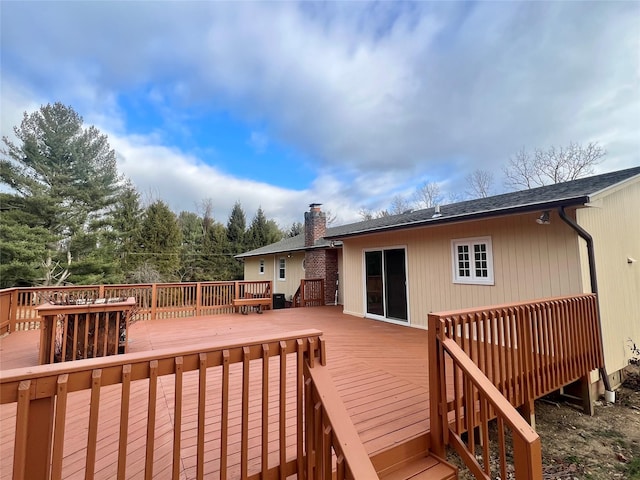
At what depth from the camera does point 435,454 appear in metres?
2.54

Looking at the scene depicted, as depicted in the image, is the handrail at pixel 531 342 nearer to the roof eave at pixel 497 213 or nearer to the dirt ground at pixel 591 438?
the dirt ground at pixel 591 438

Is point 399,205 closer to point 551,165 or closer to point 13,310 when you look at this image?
point 551,165

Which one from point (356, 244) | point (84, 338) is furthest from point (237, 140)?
point (84, 338)

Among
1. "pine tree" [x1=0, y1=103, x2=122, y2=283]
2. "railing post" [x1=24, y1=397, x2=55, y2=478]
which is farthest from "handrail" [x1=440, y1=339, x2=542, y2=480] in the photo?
"pine tree" [x1=0, y1=103, x2=122, y2=283]

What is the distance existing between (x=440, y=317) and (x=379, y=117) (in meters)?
10.2

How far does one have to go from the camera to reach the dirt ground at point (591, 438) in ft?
10.4

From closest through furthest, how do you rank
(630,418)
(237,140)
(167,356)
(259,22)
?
1. (167,356)
2. (630,418)
3. (259,22)
4. (237,140)

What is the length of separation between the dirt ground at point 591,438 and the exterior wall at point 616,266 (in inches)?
22.9

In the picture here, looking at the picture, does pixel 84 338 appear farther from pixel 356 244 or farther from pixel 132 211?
pixel 132 211

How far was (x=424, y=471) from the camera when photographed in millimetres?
2340

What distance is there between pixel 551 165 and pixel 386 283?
50.2 feet

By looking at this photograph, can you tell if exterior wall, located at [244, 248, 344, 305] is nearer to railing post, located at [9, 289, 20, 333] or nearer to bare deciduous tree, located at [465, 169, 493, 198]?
railing post, located at [9, 289, 20, 333]

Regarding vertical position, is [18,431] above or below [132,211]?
below

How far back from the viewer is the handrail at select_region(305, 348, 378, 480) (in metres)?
1.49
